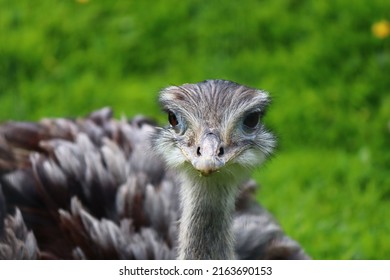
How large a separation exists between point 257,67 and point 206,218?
5.37ft

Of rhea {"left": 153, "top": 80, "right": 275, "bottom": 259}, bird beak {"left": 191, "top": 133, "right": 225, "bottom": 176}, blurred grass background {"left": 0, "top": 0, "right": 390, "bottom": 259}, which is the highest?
blurred grass background {"left": 0, "top": 0, "right": 390, "bottom": 259}

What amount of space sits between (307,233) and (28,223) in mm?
948

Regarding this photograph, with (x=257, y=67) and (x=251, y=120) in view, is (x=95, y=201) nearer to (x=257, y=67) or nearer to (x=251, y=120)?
(x=251, y=120)

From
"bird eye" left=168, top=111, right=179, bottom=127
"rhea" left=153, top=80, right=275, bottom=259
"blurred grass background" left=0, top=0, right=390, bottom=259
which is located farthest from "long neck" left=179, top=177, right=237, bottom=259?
"blurred grass background" left=0, top=0, right=390, bottom=259

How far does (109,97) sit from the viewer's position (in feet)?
12.1

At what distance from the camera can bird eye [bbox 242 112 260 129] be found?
2096mm

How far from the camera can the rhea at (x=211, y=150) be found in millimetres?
2020

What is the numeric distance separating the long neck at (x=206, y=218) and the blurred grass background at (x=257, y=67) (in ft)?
3.86

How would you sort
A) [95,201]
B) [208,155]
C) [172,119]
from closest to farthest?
[208,155] < [172,119] < [95,201]

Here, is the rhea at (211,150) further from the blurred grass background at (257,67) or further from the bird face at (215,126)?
the blurred grass background at (257,67)

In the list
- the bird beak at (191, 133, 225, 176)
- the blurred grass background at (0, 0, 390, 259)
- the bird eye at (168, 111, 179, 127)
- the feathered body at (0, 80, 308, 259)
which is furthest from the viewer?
the blurred grass background at (0, 0, 390, 259)

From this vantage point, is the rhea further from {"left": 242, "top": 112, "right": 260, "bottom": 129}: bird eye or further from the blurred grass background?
the blurred grass background

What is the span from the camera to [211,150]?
6.41ft

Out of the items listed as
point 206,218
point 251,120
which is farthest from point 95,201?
point 251,120
